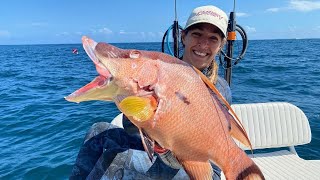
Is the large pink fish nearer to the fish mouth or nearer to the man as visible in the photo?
the fish mouth

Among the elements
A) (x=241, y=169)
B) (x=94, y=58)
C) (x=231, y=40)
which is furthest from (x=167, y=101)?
(x=231, y=40)

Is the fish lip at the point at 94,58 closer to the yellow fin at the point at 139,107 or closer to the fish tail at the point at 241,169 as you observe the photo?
the yellow fin at the point at 139,107

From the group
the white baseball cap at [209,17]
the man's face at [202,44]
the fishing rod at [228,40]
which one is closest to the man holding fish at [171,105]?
the white baseball cap at [209,17]

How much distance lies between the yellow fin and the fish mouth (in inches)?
5.4

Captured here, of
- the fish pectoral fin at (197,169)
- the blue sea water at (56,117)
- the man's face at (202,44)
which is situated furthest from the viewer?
the blue sea water at (56,117)

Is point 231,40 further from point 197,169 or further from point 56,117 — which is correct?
point 56,117

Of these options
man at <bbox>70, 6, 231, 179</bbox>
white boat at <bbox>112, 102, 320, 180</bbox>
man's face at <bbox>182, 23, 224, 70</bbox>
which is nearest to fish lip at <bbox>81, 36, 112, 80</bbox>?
man at <bbox>70, 6, 231, 179</bbox>

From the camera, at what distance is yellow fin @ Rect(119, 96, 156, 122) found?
5.45 ft

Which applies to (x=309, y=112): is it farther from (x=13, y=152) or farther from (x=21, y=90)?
(x=21, y=90)

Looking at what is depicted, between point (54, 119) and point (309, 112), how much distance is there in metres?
7.66

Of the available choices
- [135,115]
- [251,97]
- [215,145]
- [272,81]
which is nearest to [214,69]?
[215,145]

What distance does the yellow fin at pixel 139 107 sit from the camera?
5.45 ft

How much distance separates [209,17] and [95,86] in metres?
1.62

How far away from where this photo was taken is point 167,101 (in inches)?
67.6
